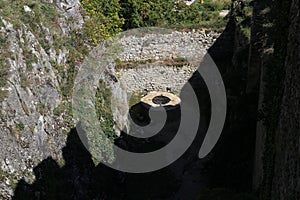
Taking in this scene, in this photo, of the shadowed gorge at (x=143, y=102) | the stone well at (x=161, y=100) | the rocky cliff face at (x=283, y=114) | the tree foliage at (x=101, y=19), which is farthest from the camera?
the stone well at (x=161, y=100)

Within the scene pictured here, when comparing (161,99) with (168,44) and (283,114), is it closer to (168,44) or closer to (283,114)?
(168,44)

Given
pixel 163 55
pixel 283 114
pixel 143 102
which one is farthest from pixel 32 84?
pixel 163 55

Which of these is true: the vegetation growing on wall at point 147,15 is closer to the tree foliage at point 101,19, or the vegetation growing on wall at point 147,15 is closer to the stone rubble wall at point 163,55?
the tree foliage at point 101,19

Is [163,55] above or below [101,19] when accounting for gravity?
below

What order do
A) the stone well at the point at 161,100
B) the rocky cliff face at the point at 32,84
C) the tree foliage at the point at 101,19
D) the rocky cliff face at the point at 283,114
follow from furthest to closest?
the stone well at the point at 161,100 < the tree foliage at the point at 101,19 < the rocky cliff face at the point at 32,84 < the rocky cliff face at the point at 283,114

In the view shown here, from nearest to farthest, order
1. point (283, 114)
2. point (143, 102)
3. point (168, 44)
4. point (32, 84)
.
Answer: point (283, 114) < point (32, 84) < point (143, 102) < point (168, 44)

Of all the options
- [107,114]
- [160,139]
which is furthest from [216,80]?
[107,114]

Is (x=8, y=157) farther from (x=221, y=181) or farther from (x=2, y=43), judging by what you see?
(x=221, y=181)

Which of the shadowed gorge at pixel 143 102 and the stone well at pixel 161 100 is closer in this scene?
the shadowed gorge at pixel 143 102

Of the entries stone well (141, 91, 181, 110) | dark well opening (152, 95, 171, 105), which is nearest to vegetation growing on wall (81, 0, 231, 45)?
stone well (141, 91, 181, 110)

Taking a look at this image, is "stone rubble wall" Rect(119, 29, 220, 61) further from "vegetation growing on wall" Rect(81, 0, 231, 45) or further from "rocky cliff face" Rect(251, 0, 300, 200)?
"rocky cliff face" Rect(251, 0, 300, 200)

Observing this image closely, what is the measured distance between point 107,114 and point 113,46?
12.2ft

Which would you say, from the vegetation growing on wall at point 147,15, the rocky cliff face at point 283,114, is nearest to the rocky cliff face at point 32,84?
the vegetation growing on wall at point 147,15

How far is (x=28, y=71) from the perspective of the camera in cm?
952
